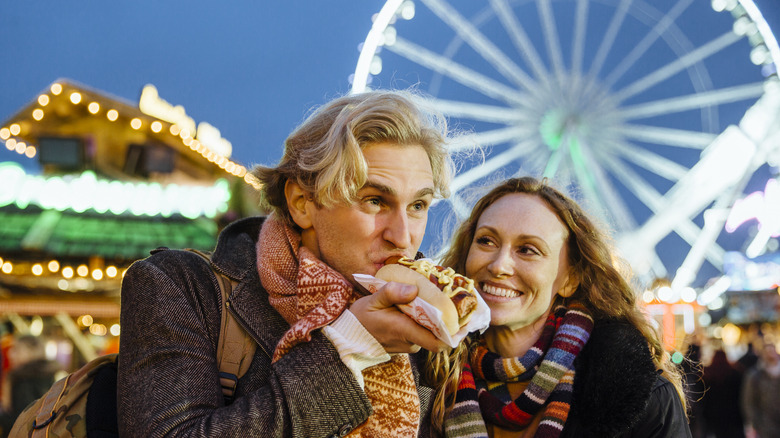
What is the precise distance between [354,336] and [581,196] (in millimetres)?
2033

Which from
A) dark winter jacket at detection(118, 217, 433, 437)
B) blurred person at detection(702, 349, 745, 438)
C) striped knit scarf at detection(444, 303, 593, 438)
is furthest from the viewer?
blurred person at detection(702, 349, 745, 438)

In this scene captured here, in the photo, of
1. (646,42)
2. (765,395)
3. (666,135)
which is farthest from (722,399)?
(646,42)

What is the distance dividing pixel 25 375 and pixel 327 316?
17.9ft

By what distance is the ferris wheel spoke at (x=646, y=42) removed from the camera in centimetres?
1396

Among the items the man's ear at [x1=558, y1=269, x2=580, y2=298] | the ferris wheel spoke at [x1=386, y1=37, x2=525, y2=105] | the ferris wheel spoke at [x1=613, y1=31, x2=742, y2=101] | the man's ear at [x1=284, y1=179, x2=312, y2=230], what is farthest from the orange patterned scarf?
the ferris wheel spoke at [x1=613, y1=31, x2=742, y2=101]

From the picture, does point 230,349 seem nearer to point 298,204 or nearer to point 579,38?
point 298,204

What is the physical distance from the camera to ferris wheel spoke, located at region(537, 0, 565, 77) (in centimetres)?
1391

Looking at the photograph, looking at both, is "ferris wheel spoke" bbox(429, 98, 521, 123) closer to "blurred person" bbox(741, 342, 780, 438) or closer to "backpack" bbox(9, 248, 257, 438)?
"blurred person" bbox(741, 342, 780, 438)

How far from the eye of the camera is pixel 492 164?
→ 540 inches

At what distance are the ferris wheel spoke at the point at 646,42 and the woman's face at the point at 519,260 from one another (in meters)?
12.2

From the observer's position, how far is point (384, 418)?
1934 mm

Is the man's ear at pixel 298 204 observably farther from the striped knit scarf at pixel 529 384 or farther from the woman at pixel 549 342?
the striped knit scarf at pixel 529 384

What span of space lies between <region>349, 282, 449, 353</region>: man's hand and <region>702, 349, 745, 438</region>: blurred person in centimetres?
851

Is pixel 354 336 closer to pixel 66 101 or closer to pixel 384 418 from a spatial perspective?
pixel 384 418
